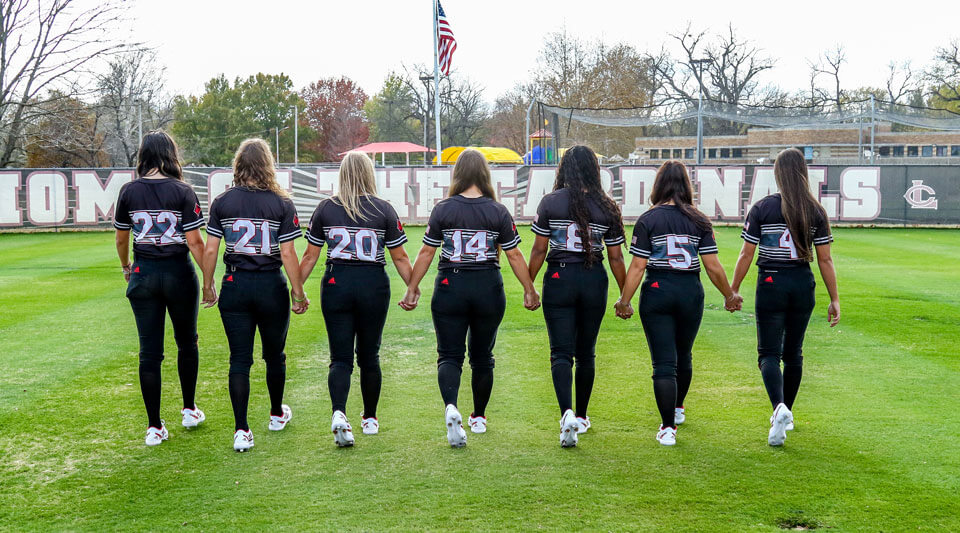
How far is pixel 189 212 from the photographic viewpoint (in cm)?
538

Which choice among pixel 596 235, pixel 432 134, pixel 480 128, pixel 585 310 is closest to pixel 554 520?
pixel 585 310

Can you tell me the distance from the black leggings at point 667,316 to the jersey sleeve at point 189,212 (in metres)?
2.99

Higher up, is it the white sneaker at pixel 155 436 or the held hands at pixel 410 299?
the held hands at pixel 410 299

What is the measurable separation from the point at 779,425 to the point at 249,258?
3546mm

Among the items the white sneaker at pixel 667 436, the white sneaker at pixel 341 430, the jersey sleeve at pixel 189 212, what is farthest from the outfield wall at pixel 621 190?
the white sneaker at pixel 667 436

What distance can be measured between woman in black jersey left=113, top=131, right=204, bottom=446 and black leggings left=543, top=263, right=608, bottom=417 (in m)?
2.33

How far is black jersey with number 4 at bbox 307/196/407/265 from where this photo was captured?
5.24m

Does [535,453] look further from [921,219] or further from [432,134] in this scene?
[432,134]

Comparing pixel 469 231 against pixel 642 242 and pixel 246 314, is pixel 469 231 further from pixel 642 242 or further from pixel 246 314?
pixel 246 314

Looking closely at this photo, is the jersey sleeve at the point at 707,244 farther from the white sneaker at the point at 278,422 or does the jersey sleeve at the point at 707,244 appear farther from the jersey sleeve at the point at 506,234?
the white sneaker at the point at 278,422

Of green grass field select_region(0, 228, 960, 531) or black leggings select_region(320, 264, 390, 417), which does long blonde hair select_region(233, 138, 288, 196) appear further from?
green grass field select_region(0, 228, 960, 531)

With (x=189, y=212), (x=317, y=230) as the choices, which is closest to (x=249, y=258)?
(x=317, y=230)

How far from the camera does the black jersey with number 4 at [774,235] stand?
5.39 m

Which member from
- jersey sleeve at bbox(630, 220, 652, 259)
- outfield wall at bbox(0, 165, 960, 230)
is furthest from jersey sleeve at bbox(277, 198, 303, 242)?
outfield wall at bbox(0, 165, 960, 230)
